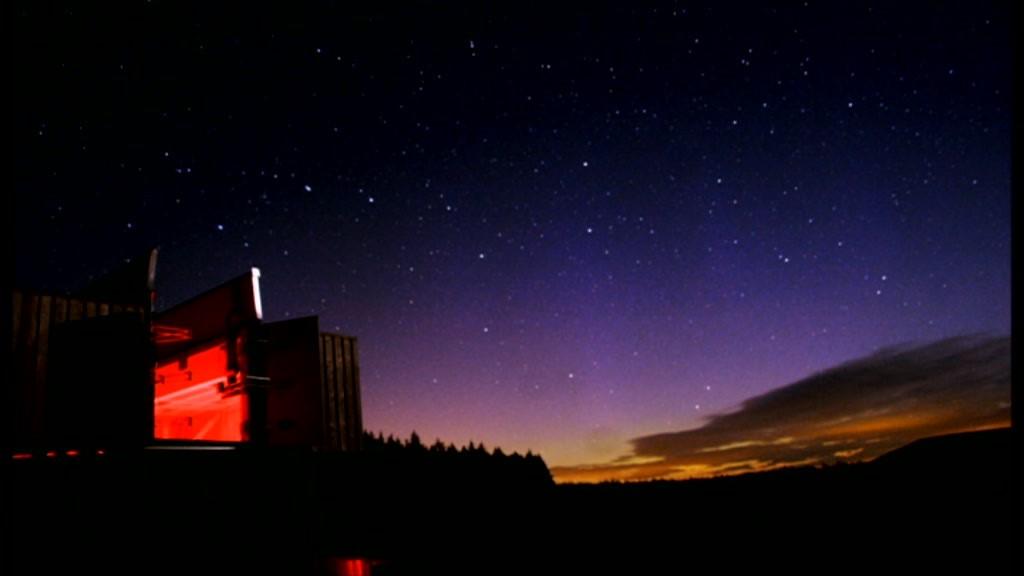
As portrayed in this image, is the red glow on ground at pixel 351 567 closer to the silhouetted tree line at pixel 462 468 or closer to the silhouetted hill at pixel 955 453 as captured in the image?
the silhouetted tree line at pixel 462 468

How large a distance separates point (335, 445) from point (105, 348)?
3.70 m

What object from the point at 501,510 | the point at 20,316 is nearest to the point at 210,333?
the point at 20,316

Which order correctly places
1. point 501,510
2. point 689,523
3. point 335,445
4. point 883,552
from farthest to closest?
point 501,510
point 335,445
point 689,523
point 883,552

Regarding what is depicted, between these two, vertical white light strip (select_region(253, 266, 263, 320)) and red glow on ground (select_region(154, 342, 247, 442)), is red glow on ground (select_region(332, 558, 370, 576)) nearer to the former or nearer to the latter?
red glow on ground (select_region(154, 342, 247, 442))

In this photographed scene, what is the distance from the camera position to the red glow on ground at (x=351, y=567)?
28.2ft

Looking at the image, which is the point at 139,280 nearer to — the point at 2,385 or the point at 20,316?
the point at 20,316

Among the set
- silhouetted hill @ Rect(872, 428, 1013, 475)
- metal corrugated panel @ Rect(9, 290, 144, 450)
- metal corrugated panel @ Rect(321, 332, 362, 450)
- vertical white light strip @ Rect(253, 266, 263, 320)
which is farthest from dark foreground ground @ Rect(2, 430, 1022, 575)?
vertical white light strip @ Rect(253, 266, 263, 320)

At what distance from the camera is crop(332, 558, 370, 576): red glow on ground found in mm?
8594

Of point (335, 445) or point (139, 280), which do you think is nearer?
point (139, 280)

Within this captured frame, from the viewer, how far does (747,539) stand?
678 cm

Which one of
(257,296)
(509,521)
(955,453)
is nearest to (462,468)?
(509,521)

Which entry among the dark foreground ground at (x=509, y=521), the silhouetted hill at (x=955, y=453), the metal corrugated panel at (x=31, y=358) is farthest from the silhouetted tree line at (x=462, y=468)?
the silhouetted hill at (x=955, y=453)

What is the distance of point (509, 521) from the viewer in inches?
426

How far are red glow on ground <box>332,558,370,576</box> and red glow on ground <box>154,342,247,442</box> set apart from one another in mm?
2253
